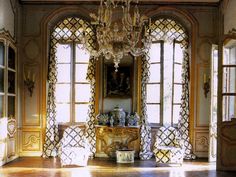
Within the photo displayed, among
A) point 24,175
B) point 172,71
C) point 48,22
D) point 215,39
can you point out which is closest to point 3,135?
point 24,175

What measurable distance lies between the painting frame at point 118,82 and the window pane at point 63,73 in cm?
96

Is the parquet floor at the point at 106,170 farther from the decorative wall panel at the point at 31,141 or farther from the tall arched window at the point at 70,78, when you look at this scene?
the tall arched window at the point at 70,78

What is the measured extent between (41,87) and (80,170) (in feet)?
8.35

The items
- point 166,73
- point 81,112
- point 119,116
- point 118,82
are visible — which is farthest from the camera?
point 81,112

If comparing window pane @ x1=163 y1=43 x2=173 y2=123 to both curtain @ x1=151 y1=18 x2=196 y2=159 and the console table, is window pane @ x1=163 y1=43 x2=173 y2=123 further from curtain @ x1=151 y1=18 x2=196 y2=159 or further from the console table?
the console table

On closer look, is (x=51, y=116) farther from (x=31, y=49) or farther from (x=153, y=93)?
(x=153, y=93)

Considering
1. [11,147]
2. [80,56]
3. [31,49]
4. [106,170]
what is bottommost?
[106,170]

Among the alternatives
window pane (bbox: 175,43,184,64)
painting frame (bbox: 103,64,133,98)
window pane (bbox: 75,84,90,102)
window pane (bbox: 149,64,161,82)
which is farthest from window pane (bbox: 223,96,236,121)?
window pane (bbox: 75,84,90,102)

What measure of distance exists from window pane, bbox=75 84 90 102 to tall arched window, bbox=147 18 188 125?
1.48 meters

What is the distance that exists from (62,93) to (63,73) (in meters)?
0.49

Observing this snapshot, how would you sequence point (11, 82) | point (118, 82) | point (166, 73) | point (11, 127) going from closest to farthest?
point (11, 127), point (11, 82), point (118, 82), point (166, 73)

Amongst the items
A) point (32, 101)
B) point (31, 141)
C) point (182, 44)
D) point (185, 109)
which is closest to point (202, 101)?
point (185, 109)

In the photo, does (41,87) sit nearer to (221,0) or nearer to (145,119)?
(145,119)

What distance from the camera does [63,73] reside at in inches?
340
